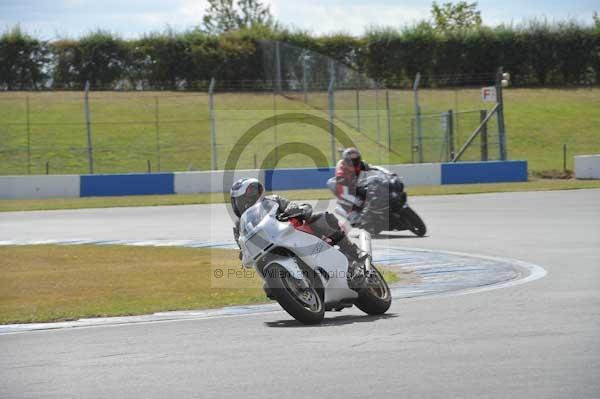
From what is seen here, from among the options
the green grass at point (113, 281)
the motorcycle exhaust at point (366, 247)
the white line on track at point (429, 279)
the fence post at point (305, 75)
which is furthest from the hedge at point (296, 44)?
the motorcycle exhaust at point (366, 247)

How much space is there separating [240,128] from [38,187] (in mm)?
12332

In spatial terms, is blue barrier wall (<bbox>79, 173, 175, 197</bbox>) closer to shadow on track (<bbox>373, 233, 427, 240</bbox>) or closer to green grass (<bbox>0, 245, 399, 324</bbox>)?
green grass (<bbox>0, 245, 399, 324</bbox>)

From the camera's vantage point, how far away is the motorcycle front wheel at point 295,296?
8438mm

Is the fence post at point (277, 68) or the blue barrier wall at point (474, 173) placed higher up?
the fence post at point (277, 68)

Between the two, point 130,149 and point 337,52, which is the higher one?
point 337,52

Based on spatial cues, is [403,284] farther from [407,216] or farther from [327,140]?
[327,140]

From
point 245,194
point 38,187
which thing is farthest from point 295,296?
point 38,187

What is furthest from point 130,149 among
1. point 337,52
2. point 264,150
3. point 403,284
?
point 403,284

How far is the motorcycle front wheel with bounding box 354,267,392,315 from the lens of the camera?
29.9ft

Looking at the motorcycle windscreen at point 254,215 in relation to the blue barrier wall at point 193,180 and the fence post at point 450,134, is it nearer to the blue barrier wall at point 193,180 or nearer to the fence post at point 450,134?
the blue barrier wall at point 193,180

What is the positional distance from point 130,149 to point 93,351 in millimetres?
31957

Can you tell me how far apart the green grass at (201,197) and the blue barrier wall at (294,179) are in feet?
2.60

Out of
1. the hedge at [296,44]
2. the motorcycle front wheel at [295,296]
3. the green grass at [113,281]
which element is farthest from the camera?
the hedge at [296,44]

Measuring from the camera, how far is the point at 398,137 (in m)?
39.5
